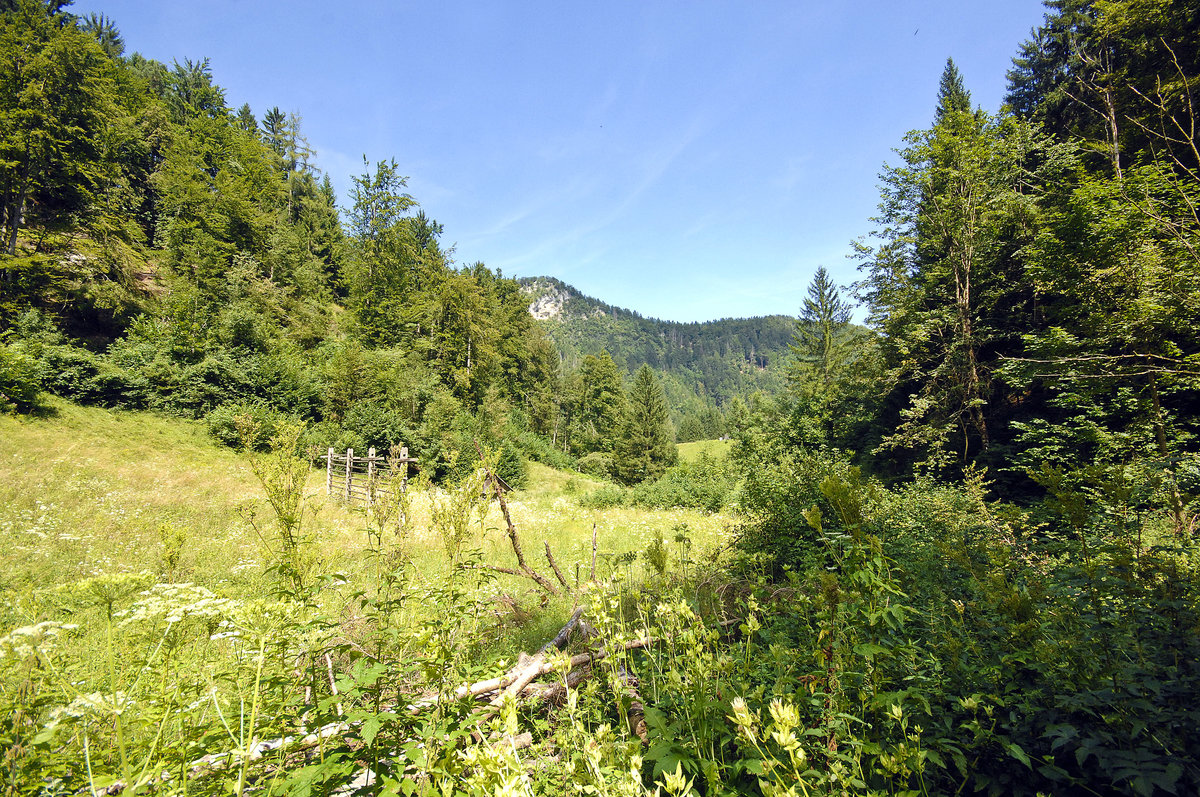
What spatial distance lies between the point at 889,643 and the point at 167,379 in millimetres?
Result: 26632

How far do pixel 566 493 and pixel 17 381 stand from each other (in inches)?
824

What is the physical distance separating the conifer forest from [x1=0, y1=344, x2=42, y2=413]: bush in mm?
106

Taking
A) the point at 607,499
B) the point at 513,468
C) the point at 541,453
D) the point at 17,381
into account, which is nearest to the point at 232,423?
the point at 17,381

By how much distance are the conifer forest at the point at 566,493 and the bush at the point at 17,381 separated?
0.35ft

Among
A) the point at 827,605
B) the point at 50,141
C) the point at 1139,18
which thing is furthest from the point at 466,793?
the point at 50,141

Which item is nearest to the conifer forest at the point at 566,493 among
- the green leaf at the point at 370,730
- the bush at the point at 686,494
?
the green leaf at the point at 370,730

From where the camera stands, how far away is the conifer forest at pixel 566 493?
173cm

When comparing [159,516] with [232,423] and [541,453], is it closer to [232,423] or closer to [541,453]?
[232,423]

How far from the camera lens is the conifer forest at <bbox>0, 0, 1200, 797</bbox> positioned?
173cm

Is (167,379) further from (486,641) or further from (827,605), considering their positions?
(827,605)

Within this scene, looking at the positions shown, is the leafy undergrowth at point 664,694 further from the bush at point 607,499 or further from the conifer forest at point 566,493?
the bush at point 607,499

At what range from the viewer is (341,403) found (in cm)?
2253

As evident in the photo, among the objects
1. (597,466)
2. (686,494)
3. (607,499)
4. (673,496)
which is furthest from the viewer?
(597,466)

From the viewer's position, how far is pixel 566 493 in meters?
23.5
